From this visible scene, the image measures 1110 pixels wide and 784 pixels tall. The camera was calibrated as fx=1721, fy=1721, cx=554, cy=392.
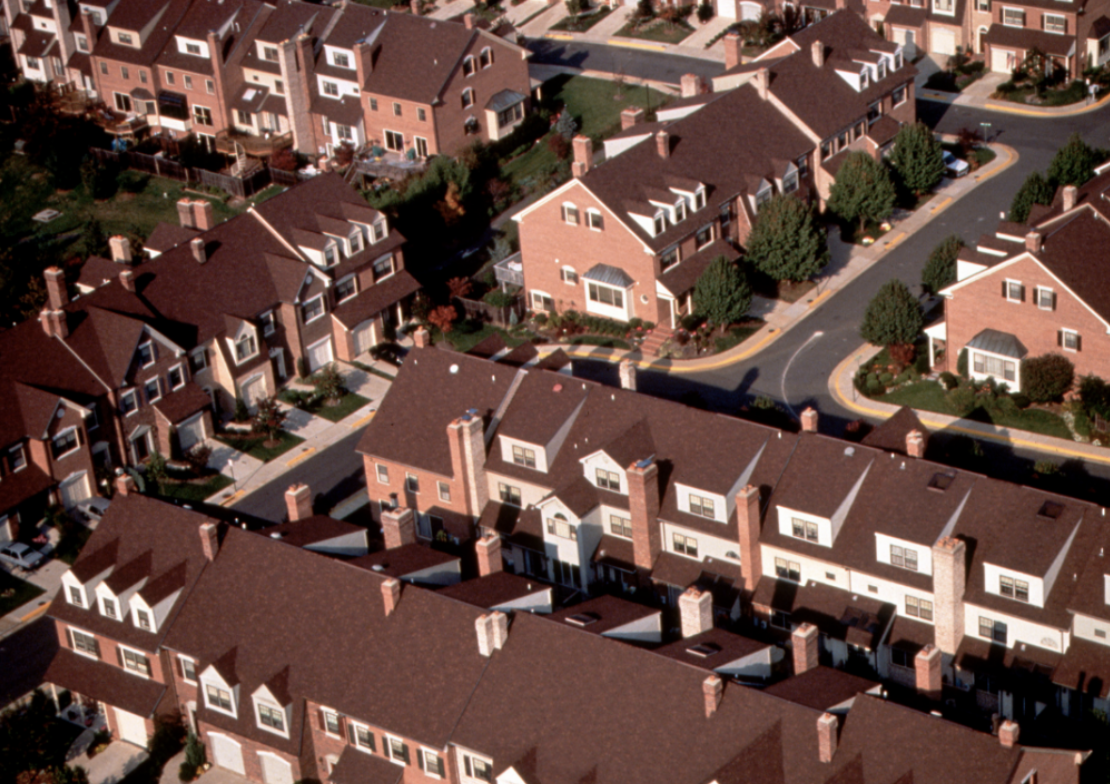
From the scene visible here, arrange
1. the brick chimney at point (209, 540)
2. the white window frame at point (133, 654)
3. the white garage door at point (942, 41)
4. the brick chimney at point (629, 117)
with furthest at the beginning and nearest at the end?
the white garage door at point (942, 41) < the brick chimney at point (629, 117) < the white window frame at point (133, 654) < the brick chimney at point (209, 540)

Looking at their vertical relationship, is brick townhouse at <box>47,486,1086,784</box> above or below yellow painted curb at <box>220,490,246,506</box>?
above

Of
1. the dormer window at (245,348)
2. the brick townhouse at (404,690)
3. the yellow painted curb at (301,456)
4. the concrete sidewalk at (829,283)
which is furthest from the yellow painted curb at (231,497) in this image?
the concrete sidewalk at (829,283)

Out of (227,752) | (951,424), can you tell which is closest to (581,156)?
(951,424)

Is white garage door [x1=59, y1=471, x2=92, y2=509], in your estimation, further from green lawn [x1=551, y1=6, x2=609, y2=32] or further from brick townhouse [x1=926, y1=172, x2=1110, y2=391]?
green lawn [x1=551, y1=6, x2=609, y2=32]

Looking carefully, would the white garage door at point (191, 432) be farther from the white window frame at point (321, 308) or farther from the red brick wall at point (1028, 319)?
the red brick wall at point (1028, 319)

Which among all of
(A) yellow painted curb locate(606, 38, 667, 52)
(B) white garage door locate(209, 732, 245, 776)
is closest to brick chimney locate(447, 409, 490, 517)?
(B) white garage door locate(209, 732, 245, 776)

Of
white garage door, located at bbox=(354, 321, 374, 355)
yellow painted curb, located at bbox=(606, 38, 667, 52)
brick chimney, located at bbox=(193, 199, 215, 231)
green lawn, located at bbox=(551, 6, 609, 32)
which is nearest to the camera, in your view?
white garage door, located at bbox=(354, 321, 374, 355)

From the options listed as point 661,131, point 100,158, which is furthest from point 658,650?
point 100,158

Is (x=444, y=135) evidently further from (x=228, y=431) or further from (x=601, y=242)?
(x=228, y=431)
